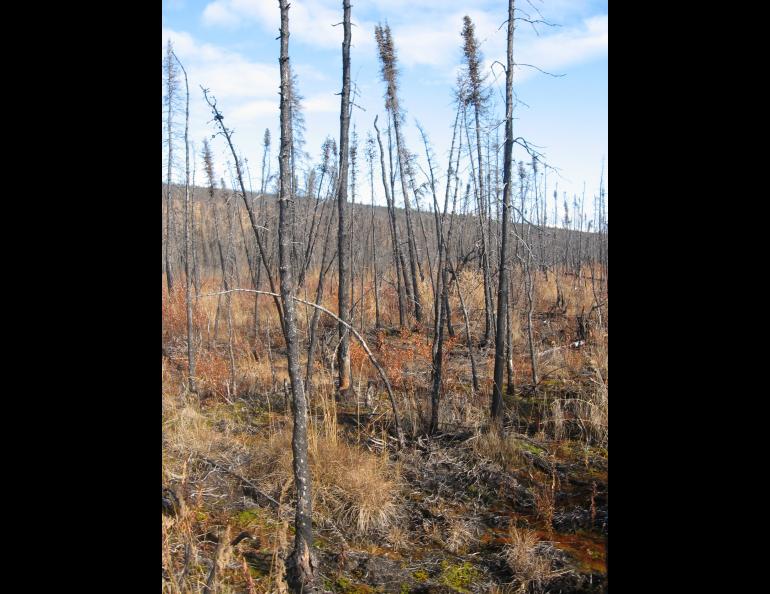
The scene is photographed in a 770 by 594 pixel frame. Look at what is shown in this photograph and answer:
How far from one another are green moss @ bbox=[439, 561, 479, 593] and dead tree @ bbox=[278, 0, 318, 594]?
3.26 feet

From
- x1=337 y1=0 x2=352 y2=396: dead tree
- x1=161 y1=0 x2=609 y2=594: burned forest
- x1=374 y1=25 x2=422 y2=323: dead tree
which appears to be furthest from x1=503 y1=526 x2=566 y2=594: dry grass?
x1=374 y1=25 x2=422 y2=323: dead tree

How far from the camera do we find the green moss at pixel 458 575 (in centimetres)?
362

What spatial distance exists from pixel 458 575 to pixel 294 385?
1.88 meters

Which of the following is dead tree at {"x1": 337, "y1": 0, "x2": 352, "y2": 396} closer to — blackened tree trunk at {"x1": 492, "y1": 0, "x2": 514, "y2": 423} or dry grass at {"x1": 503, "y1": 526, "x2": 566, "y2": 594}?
blackened tree trunk at {"x1": 492, "y1": 0, "x2": 514, "y2": 423}

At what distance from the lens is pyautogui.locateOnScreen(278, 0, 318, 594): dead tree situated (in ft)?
10.3

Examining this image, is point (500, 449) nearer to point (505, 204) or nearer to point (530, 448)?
point (530, 448)

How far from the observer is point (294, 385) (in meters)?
3.22

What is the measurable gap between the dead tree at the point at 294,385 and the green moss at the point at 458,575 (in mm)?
994

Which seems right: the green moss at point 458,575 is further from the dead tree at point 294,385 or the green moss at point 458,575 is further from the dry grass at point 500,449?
the dry grass at point 500,449

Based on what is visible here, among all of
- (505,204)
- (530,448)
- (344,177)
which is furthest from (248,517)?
(505,204)

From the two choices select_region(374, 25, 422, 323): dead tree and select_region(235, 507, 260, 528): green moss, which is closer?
select_region(235, 507, 260, 528): green moss

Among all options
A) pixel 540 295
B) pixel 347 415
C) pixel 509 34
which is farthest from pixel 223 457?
pixel 540 295
